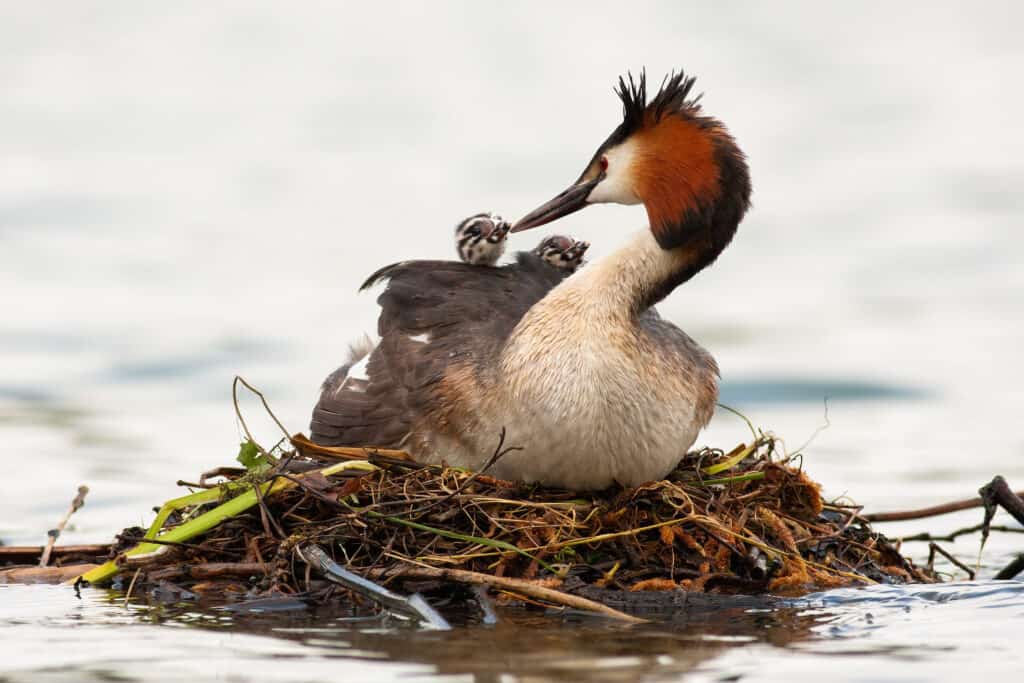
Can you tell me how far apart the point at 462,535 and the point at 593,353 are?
36.8 inches

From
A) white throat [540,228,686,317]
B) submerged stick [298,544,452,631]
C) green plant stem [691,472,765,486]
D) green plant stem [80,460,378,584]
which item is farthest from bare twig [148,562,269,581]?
green plant stem [691,472,765,486]

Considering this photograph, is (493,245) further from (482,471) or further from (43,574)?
(43,574)

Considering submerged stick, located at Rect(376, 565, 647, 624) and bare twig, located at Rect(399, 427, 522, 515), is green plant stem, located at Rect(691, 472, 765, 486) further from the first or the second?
submerged stick, located at Rect(376, 565, 647, 624)

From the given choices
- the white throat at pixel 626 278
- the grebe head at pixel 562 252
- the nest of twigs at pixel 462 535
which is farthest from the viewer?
the grebe head at pixel 562 252

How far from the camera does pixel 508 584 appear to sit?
6488 mm

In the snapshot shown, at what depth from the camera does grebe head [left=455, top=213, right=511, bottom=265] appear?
8.27 meters

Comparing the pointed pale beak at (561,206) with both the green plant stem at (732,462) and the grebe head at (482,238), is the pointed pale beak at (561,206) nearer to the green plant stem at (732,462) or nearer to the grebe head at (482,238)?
the grebe head at (482,238)

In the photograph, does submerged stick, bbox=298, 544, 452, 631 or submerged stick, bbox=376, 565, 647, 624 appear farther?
submerged stick, bbox=376, 565, 647, 624

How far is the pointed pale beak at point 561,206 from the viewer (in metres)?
7.68

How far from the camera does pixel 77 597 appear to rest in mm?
7035

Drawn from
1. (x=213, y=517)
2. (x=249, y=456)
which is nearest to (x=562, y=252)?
(x=249, y=456)

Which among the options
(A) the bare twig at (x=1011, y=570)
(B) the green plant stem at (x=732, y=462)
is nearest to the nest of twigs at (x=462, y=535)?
(B) the green plant stem at (x=732, y=462)

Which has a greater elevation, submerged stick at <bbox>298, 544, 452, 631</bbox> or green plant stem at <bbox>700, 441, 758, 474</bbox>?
green plant stem at <bbox>700, 441, 758, 474</bbox>

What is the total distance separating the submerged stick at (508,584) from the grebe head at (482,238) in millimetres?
2122
